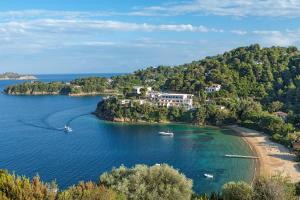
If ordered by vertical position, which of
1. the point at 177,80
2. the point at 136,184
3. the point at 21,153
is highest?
the point at 177,80

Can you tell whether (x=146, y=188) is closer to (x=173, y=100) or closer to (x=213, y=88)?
(x=173, y=100)

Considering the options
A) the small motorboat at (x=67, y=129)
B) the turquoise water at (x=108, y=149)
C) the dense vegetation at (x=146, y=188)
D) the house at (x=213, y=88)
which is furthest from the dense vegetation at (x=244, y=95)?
the dense vegetation at (x=146, y=188)

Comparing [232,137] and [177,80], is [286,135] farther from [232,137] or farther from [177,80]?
[177,80]

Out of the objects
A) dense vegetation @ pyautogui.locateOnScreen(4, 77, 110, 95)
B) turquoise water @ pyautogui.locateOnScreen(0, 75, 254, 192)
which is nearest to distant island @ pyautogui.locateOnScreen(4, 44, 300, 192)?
turquoise water @ pyautogui.locateOnScreen(0, 75, 254, 192)

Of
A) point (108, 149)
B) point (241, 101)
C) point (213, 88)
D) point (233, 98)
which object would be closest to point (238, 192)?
point (108, 149)

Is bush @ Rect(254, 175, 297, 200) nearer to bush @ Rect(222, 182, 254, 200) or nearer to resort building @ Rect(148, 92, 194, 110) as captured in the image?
bush @ Rect(222, 182, 254, 200)

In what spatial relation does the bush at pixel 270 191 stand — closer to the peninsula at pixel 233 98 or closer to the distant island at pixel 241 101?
the distant island at pixel 241 101

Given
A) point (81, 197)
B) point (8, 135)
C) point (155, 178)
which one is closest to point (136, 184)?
point (155, 178)
